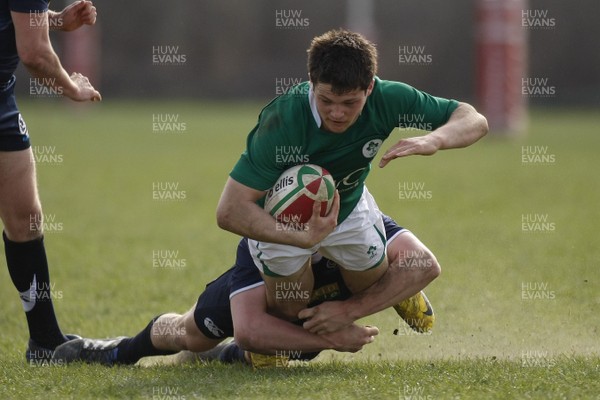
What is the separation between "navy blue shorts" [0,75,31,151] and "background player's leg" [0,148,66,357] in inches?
1.8

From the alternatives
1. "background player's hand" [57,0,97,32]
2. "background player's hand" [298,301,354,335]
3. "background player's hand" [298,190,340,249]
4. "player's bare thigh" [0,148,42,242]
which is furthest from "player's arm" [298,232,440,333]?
"background player's hand" [57,0,97,32]

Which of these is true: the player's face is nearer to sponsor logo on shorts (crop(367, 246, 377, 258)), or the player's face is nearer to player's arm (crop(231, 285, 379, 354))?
sponsor logo on shorts (crop(367, 246, 377, 258))

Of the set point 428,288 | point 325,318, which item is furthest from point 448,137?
point 428,288

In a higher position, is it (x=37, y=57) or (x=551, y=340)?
(x=37, y=57)

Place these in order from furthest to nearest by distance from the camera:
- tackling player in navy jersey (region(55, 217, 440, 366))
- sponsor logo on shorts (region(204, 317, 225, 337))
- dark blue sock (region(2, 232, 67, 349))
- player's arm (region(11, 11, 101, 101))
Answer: dark blue sock (region(2, 232, 67, 349))
sponsor logo on shorts (region(204, 317, 225, 337))
tackling player in navy jersey (region(55, 217, 440, 366))
player's arm (region(11, 11, 101, 101))

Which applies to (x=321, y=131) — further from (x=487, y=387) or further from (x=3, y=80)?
(x=3, y=80)

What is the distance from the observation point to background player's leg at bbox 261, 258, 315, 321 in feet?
17.6

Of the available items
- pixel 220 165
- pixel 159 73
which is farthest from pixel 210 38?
pixel 220 165

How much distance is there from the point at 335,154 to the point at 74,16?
1.92 meters

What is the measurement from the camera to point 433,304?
699cm

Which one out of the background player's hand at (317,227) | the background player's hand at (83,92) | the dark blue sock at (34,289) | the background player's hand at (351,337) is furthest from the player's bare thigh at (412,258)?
the dark blue sock at (34,289)

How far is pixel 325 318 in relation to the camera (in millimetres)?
5367

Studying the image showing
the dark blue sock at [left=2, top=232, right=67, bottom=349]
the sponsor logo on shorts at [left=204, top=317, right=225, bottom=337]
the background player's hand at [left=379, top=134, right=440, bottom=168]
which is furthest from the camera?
the dark blue sock at [left=2, top=232, right=67, bottom=349]

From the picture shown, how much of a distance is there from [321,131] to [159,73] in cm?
3647
